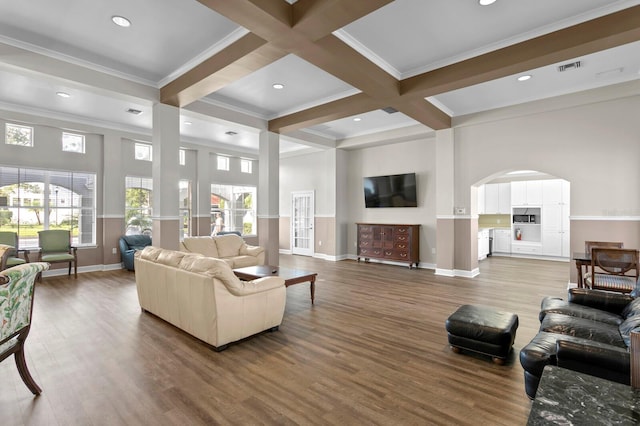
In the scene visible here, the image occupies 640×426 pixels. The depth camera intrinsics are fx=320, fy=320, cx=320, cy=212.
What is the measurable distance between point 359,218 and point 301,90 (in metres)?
4.56

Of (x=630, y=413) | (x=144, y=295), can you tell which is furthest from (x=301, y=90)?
(x=630, y=413)

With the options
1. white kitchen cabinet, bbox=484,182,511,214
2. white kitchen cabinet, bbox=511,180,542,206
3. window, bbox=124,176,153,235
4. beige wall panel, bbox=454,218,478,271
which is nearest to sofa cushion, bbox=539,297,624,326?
beige wall panel, bbox=454,218,478,271

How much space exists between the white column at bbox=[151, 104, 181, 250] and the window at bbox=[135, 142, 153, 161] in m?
3.16

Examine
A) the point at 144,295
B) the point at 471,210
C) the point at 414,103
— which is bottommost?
the point at 144,295

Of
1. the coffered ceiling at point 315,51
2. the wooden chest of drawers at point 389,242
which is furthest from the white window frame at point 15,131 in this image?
the wooden chest of drawers at point 389,242

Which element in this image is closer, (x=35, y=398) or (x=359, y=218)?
(x=35, y=398)

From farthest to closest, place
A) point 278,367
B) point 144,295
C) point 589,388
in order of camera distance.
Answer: point 144,295 < point 278,367 < point 589,388

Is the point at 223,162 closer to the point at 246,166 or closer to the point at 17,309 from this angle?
the point at 246,166

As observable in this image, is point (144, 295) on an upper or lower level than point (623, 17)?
lower

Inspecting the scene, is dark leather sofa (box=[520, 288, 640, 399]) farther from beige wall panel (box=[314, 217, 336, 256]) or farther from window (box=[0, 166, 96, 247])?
window (box=[0, 166, 96, 247])

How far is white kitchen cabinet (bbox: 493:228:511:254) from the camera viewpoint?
9.68 metres

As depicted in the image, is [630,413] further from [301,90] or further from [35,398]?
[301,90]

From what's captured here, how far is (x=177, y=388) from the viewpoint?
8.08 feet

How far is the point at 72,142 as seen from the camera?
6980mm
